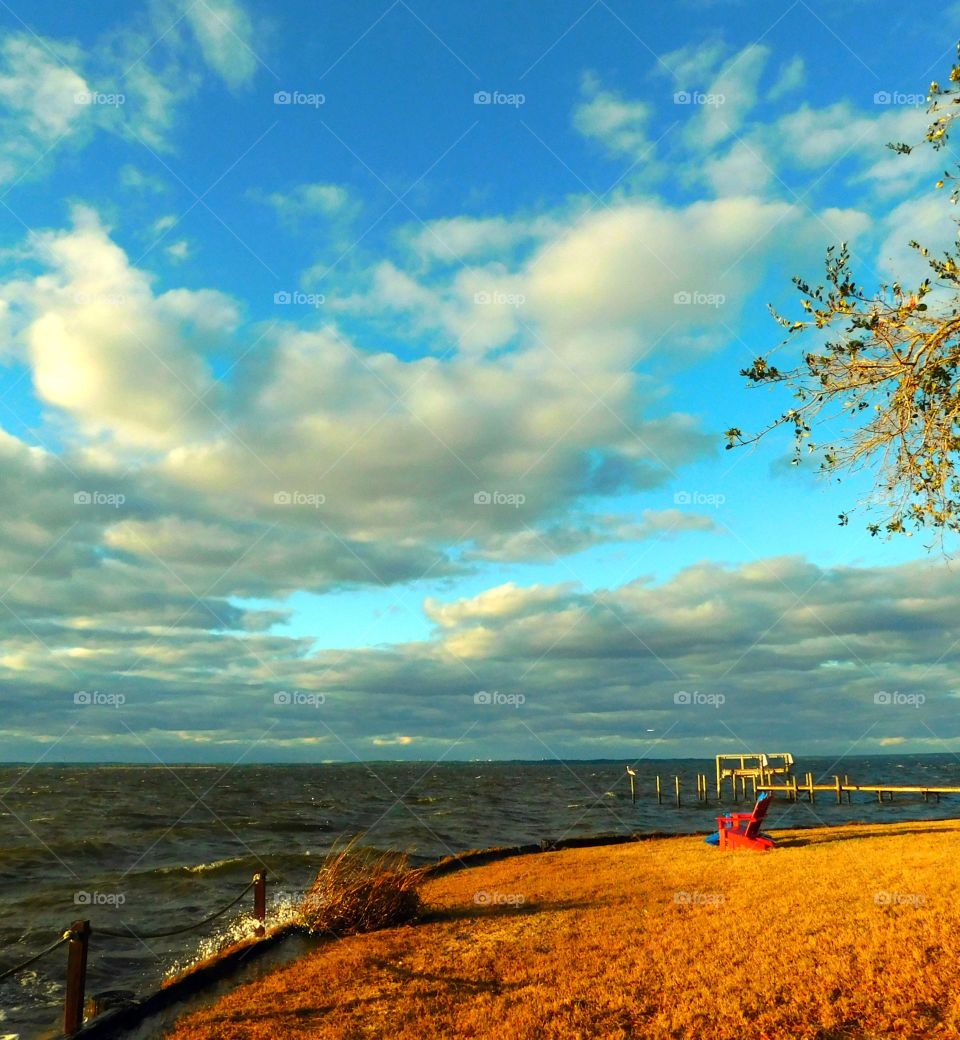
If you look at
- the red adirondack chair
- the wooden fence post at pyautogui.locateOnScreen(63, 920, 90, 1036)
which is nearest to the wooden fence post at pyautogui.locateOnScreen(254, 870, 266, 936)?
the wooden fence post at pyautogui.locateOnScreen(63, 920, 90, 1036)

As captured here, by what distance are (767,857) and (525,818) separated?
3055 cm

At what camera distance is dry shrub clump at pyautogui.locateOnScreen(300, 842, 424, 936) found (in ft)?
43.1

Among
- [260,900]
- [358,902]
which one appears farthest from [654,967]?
[260,900]

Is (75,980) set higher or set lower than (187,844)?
higher

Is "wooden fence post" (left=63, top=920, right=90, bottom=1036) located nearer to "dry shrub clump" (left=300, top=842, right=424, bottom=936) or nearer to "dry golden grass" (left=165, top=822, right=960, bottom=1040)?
"dry golden grass" (left=165, top=822, right=960, bottom=1040)

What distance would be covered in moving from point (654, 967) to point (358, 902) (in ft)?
20.1

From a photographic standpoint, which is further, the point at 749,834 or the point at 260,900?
the point at 749,834

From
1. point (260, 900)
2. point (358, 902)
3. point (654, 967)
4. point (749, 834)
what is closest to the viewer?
point (654, 967)

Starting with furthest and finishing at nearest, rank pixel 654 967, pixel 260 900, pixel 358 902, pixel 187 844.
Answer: pixel 187 844
pixel 260 900
pixel 358 902
pixel 654 967

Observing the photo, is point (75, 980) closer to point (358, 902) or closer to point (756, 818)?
point (358, 902)

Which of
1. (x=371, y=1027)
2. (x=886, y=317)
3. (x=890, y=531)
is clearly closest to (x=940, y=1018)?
(x=890, y=531)

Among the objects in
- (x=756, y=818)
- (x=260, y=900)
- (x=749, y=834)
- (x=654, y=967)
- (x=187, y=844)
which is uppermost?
(x=654, y=967)

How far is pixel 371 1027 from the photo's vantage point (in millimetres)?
7996

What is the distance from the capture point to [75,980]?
29.0ft
